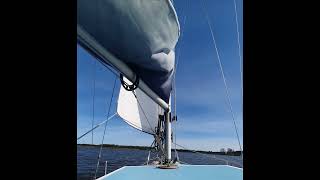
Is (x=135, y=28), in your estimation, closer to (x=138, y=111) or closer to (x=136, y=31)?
(x=136, y=31)

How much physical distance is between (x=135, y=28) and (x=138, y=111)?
5.36 metres

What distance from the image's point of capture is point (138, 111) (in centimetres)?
730

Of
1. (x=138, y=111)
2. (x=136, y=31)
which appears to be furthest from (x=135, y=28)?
(x=138, y=111)

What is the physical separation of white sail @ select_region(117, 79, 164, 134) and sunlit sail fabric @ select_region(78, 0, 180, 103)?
11.9 ft

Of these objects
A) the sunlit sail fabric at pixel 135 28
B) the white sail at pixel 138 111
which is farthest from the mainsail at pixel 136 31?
the white sail at pixel 138 111

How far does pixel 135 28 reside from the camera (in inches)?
80.0

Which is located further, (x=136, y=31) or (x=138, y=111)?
(x=138, y=111)

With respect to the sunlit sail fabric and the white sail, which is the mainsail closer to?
the sunlit sail fabric

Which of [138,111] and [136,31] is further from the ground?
[136,31]

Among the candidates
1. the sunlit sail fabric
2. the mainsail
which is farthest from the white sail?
the sunlit sail fabric
